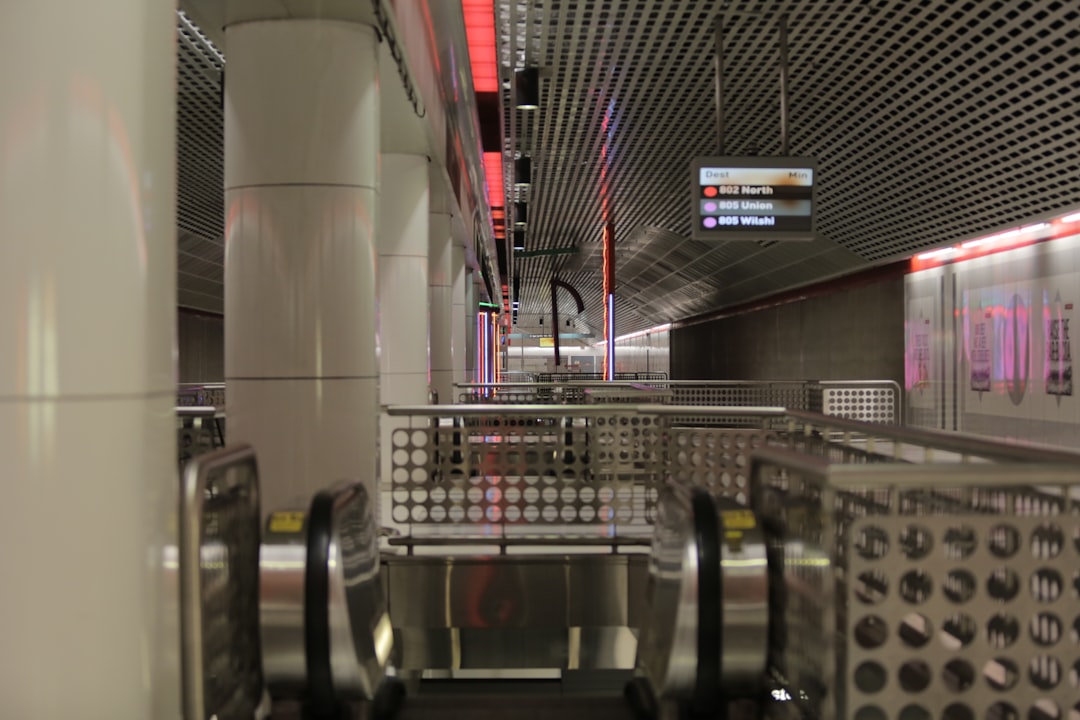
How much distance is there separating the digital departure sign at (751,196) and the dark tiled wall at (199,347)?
16568mm

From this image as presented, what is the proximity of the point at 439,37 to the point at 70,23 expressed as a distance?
24.5 feet

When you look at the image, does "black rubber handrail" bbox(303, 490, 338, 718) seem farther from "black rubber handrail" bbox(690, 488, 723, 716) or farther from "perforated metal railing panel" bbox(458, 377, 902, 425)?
"perforated metal railing panel" bbox(458, 377, 902, 425)

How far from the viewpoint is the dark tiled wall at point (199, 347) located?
25062 mm

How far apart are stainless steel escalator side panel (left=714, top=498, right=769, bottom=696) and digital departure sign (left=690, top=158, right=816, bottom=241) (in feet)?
25.0

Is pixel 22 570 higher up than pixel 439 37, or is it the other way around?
pixel 439 37

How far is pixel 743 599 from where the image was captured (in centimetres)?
348

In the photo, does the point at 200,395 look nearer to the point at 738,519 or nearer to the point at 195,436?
the point at 195,436

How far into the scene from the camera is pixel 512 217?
24.2 metres

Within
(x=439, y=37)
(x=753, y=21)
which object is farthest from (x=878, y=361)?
(x=439, y=37)

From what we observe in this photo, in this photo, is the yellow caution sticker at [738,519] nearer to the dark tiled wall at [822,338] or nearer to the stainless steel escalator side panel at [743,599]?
the stainless steel escalator side panel at [743,599]

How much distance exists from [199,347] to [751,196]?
67.1ft

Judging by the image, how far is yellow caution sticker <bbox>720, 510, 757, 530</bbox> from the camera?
3521mm

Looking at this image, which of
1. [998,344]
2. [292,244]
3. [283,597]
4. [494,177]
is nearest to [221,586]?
[283,597]

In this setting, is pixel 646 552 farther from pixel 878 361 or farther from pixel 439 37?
pixel 878 361
